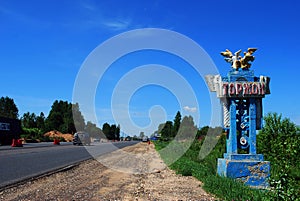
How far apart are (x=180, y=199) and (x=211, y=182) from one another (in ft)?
3.10

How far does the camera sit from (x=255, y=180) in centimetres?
809

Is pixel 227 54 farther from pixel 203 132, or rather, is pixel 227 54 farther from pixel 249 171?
pixel 203 132

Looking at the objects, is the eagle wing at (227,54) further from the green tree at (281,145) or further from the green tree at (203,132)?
the green tree at (203,132)

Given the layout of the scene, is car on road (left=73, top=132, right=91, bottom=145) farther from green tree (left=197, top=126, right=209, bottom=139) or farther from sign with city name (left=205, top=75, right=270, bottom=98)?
sign with city name (left=205, top=75, right=270, bottom=98)

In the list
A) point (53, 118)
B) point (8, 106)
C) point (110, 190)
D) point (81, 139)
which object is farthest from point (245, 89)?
point (8, 106)

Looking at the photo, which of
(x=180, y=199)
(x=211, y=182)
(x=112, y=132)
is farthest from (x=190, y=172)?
(x=112, y=132)

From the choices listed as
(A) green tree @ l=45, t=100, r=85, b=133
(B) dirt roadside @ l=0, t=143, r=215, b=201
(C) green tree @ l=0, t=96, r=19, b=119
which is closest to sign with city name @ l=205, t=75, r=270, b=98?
(B) dirt roadside @ l=0, t=143, r=215, b=201

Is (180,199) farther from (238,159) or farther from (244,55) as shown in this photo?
(244,55)

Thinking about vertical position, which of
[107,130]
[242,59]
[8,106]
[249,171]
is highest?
[8,106]

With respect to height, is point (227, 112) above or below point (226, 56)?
below

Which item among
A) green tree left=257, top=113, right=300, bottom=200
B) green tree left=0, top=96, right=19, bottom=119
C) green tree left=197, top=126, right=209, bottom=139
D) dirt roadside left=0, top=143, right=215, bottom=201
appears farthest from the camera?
green tree left=0, top=96, right=19, bottom=119

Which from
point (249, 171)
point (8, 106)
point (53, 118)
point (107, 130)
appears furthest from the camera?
point (107, 130)

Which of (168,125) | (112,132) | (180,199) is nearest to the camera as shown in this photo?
(180,199)

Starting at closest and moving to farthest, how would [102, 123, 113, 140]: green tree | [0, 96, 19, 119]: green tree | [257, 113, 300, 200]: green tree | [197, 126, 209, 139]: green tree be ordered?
[257, 113, 300, 200]: green tree
[197, 126, 209, 139]: green tree
[0, 96, 19, 119]: green tree
[102, 123, 113, 140]: green tree
